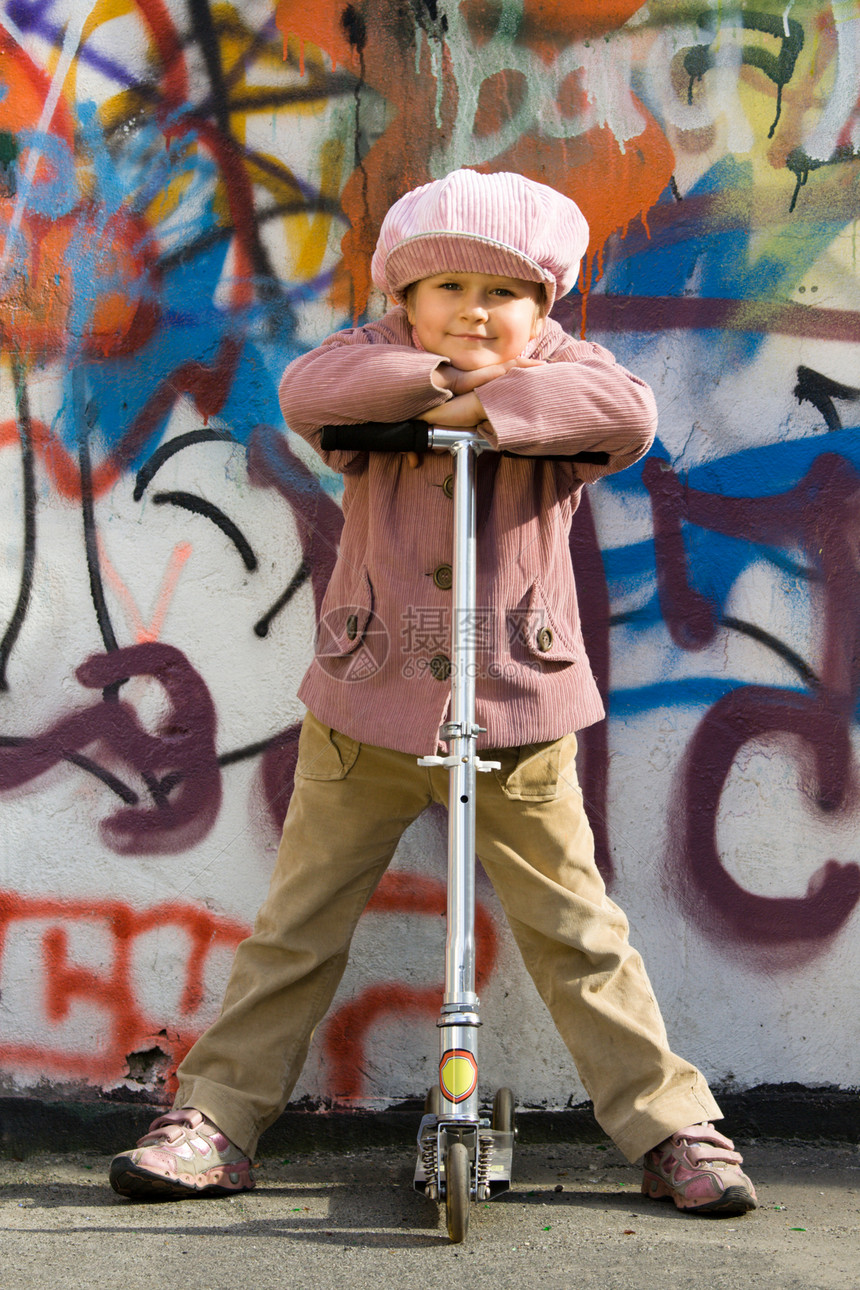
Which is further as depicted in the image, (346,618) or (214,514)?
(214,514)

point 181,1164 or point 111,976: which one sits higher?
point 111,976

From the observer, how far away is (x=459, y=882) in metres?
2.16

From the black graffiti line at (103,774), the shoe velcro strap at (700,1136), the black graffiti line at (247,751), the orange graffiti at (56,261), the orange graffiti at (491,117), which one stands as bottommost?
the shoe velcro strap at (700,1136)

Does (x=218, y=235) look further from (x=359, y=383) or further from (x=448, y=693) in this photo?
(x=448, y=693)

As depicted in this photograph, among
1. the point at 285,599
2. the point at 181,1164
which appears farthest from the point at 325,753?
the point at 181,1164

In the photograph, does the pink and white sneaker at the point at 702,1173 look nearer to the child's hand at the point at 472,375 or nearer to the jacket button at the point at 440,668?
the jacket button at the point at 440,668

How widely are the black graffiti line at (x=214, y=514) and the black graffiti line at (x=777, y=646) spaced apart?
114 centimetres

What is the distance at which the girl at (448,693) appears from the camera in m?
2.30

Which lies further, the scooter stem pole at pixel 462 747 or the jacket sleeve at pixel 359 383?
the jacket sleeve at pixel 359 383

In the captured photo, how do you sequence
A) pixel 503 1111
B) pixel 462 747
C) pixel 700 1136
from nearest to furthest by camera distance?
pixel 462 747 < pixel 700 1136 < pixel 503 1111

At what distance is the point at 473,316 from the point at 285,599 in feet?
3.11

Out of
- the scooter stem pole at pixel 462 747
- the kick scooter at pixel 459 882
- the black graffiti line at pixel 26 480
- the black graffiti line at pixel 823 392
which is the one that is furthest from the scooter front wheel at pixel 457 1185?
the black graffiti line at pixel 823 392

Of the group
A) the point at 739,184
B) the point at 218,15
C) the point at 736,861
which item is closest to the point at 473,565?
the point at 736,861

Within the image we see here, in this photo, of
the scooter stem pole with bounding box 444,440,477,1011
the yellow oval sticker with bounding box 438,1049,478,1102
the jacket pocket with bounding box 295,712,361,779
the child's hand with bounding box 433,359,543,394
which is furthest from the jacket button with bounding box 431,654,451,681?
the yellow oval sticker with bounding box 438,1049,478,1102
